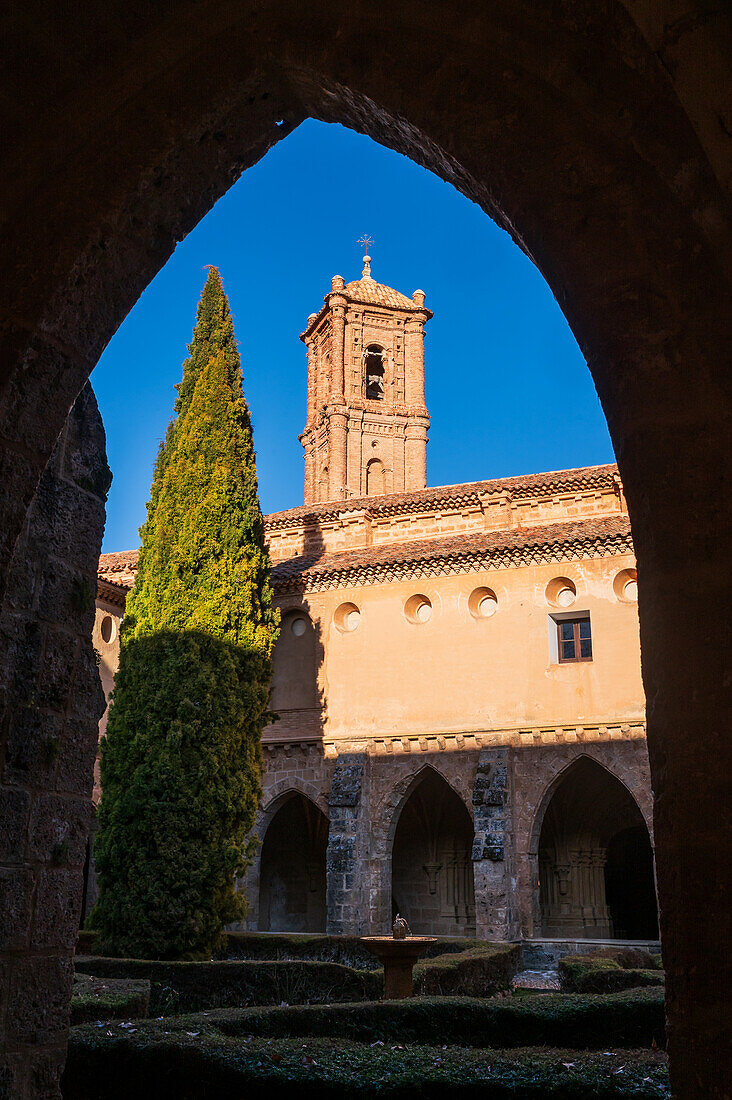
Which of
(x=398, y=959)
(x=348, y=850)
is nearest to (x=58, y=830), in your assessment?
(x=398, y=959)

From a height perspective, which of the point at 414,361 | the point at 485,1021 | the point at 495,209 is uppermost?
the point at 414,361

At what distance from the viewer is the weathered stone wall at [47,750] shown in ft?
8.54

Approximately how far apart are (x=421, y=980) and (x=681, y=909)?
28.6 feet

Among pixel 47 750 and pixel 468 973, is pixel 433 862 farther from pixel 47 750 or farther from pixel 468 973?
pixel 47 750

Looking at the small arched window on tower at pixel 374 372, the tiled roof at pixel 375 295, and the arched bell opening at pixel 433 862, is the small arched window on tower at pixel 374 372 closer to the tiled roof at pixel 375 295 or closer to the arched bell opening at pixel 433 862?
the tiled roof at pixel 375 295

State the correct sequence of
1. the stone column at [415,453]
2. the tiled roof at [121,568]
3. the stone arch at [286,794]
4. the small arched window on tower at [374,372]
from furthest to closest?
the small arched window on tower at [374,372] < the stone column at [415,453] < the tiled roof at [121,568] < the stone arch at [286,794]

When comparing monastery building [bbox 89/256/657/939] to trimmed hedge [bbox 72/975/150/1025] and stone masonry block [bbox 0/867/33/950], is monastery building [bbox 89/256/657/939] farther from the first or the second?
stone masonry block [bbox 0/867/33/950]

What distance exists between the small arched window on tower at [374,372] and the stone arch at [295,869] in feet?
82.3

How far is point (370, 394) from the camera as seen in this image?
43594 millimetres

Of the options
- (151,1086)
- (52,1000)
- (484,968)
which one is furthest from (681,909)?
(484,968)

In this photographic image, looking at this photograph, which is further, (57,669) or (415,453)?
(415,453)

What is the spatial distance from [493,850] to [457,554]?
19.0ft

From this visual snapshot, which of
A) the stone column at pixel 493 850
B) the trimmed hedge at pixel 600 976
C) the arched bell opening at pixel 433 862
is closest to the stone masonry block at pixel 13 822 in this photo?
the trimmed hedge at pixel 600 976

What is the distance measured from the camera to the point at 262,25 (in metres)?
2.37
